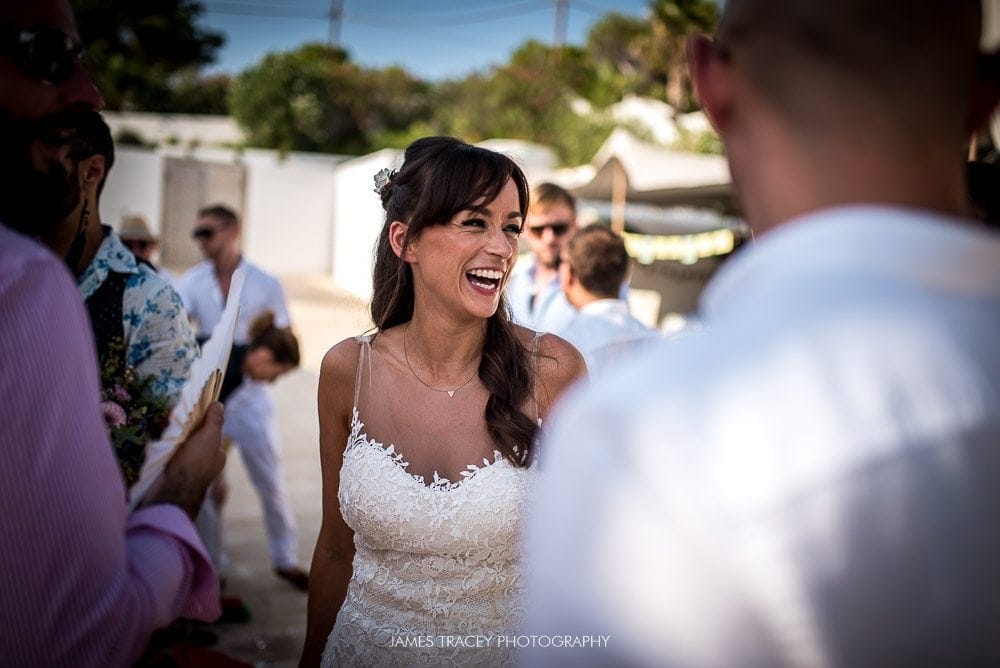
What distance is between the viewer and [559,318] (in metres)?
5.07

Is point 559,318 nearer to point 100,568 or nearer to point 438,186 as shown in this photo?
point 438,186

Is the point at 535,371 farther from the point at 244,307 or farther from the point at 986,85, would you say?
the point at 244,307

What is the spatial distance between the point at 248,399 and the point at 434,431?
340 centimetres

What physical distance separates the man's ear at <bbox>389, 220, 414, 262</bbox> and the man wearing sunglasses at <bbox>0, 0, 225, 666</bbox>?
1.50m

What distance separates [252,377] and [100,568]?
11.7 ft

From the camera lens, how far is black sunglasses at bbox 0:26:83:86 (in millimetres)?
1209

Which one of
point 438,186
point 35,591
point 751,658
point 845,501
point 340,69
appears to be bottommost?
point 35,591

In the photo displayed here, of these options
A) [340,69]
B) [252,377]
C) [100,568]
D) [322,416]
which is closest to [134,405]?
[322,416]

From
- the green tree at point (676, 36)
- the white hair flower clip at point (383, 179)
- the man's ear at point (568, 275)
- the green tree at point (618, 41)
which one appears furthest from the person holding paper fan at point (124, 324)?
the green tree at point (618, 41)

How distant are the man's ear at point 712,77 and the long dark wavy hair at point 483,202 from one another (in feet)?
5.06

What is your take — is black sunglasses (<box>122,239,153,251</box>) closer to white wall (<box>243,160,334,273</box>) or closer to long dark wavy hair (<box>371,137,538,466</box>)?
long dark wavy hair (<box>371,137,538,466</box>)

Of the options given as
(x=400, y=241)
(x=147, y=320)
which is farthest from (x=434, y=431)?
(x=147, y=320)

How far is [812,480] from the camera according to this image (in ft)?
2.22

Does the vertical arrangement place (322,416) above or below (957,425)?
below
